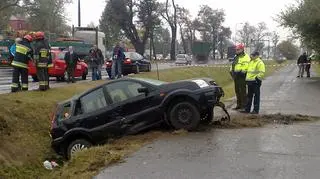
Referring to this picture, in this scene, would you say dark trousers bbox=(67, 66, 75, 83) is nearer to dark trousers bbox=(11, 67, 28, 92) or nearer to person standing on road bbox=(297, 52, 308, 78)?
dark trousers bbox=(11, 67, 28, 92)

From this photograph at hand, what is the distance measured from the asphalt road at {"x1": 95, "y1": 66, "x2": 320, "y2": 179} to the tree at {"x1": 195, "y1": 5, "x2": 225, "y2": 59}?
94.3 metres

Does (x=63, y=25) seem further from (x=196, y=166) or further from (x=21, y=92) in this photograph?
(x=196, y=166)

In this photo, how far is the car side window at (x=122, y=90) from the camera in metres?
11.4

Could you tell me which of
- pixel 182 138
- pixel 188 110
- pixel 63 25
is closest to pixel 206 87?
pixel 188 110

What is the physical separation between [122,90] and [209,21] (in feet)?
322

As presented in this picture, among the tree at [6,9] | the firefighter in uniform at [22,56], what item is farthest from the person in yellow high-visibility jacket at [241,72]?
the tree at [6,9]

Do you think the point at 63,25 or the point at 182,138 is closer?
the point at 182,138

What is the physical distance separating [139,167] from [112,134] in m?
2.95

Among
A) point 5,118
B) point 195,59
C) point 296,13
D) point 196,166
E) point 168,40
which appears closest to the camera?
point 196,166

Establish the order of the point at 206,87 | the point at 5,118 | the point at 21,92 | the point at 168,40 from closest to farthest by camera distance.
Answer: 1. the point at 206,87
2. the point at 5,118
3. the point at 21,92
4. the point at 168,40

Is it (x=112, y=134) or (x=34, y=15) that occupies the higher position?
(x=34, y=15)

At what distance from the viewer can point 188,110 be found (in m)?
11.3

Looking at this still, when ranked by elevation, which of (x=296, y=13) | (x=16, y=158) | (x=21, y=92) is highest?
(x=296, y=13)

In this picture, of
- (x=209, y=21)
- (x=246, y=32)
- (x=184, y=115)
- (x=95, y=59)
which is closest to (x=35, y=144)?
(x=184, y=115)
